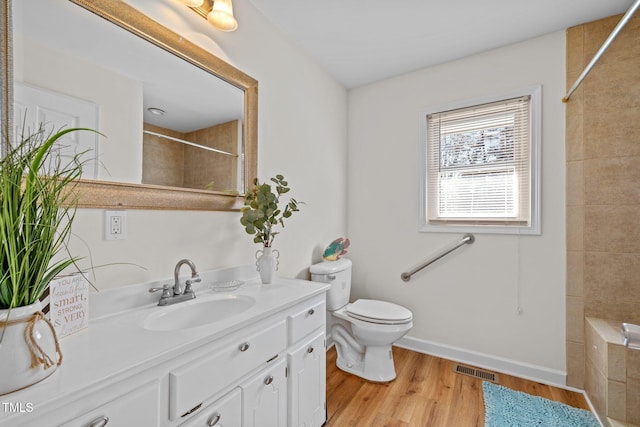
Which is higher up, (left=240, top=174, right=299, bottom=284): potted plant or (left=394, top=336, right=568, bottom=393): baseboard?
(left=240, top=174, right=299, bottom=284): potted plant

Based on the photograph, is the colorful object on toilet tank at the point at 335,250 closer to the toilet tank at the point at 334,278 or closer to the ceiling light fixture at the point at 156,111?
the toilet tank at the point at 334,278

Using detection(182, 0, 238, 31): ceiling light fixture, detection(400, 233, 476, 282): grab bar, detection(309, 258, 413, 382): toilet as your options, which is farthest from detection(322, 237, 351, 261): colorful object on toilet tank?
detection(182, 0, 238, 31): ceiling light fixture

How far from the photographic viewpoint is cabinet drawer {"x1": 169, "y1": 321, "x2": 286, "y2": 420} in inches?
30.9

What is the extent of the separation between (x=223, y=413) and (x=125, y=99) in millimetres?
1201

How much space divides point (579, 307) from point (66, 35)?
2938 millimetres

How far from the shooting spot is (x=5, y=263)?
592 millimetres

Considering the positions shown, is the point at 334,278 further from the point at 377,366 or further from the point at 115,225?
the point at 115,225

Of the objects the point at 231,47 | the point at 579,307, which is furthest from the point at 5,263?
the point at 579,307

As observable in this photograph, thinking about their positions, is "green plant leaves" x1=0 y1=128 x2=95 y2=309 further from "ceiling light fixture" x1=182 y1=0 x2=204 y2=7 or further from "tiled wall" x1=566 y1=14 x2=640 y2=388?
"tiled wall" x1=566 y1=14 x2=640 y2=388

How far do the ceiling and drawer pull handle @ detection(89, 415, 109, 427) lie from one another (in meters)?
1.83

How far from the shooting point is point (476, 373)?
2.03 metres

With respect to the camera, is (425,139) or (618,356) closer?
(618,356)

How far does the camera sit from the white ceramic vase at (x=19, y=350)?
56cm

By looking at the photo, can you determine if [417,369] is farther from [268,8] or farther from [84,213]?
[268,8]
